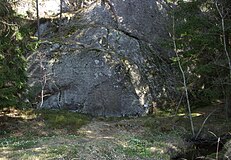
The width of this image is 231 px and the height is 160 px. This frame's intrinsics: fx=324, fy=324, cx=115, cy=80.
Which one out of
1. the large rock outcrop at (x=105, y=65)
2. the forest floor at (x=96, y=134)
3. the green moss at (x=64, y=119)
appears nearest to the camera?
the forest floor at (x=96, y=134)

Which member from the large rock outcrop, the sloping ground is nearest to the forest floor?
the sloping ground

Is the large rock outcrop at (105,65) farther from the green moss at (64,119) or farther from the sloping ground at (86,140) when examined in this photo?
the sloping ground at (86,140)

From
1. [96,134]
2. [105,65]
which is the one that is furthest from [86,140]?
[105,65]

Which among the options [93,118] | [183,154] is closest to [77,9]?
[93,118]

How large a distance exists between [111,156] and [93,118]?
818 centimetres

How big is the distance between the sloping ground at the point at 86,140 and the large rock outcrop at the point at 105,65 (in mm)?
2342

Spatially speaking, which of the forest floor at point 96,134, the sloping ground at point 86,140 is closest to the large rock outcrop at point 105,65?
the forest floor at point 96,134

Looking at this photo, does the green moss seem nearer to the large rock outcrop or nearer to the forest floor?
the forest floor

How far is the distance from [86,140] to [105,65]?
9097mm

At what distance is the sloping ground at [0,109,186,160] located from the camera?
12102mm

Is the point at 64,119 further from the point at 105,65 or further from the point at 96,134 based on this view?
the point at 105,65

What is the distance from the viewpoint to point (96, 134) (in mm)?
16812

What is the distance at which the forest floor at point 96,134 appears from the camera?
12417 millimetres

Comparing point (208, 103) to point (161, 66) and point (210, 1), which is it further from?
point (210, 1)
